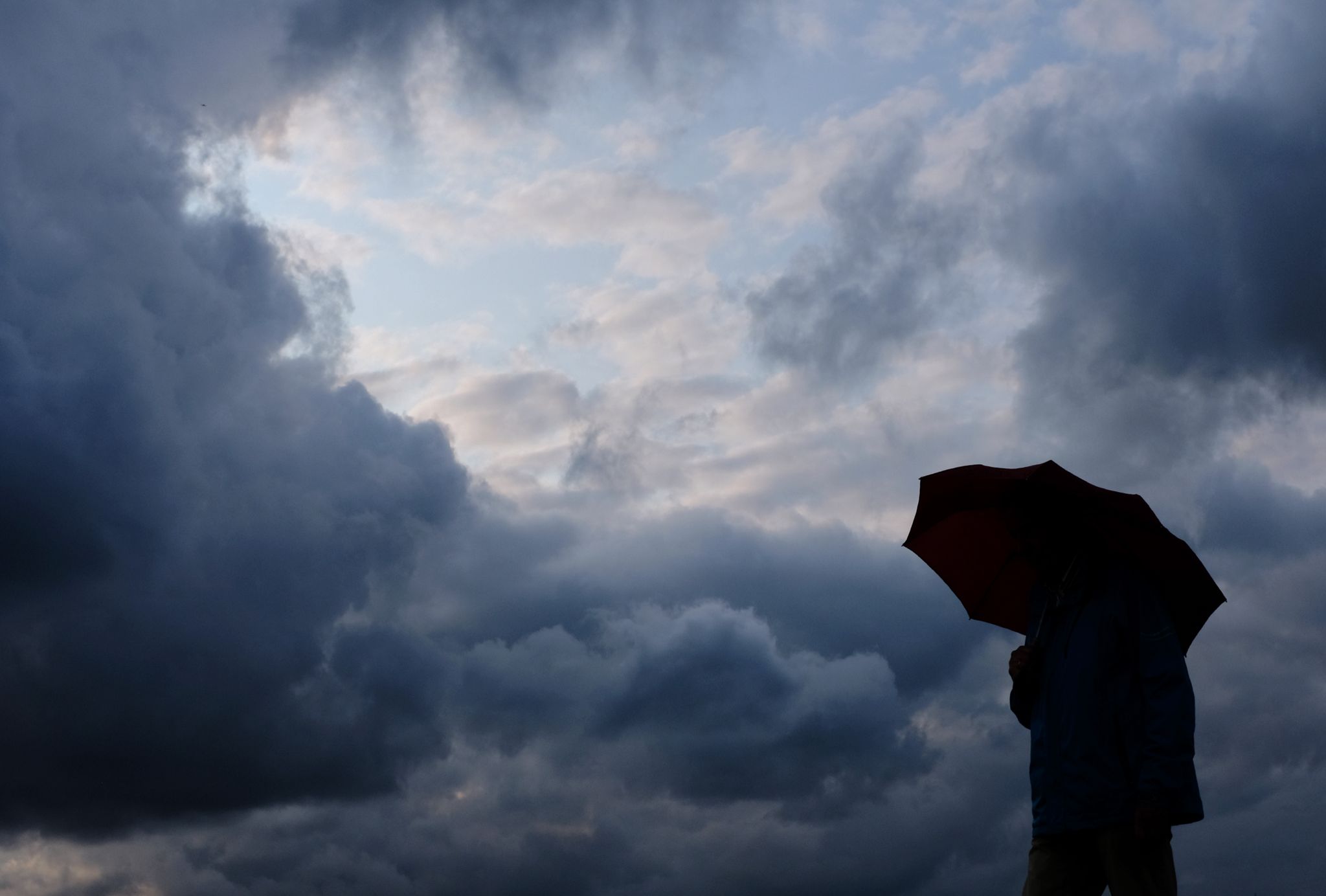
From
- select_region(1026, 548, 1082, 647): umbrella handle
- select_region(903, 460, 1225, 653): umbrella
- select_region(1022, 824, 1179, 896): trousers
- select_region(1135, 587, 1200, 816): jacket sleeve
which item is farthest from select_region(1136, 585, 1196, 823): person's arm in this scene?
select_region(1026, 548, 1082, 647): umbrella handle

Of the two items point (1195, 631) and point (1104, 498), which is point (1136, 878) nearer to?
point (1195, 631)

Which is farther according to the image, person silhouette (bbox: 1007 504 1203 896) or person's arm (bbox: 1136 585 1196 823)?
person silhouette (bbox: 1007 504 1203 896)

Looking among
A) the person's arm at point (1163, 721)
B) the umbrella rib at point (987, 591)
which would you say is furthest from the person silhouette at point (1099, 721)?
the umbrella rib at point (987, 591)

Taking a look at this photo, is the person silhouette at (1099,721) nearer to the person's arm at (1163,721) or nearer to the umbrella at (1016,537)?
the person's arm at (1163,721)

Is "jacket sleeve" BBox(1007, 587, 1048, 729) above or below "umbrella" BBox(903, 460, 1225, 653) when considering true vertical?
below

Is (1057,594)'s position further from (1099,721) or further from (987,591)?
(987,591)

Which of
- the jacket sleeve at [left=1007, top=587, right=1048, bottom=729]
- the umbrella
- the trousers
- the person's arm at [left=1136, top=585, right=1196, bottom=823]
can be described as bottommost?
the trousers

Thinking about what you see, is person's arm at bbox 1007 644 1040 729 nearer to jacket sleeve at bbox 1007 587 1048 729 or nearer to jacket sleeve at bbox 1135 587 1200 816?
jacket sleeve at bbox 1007 587 1048 729

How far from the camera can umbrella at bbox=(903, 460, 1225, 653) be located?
730cm

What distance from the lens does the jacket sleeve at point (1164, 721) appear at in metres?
6.47

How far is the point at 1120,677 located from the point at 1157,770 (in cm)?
66

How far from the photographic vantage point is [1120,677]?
7.03m

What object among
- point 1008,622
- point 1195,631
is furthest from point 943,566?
point 1195,631

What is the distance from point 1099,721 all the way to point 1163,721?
1.39ft
